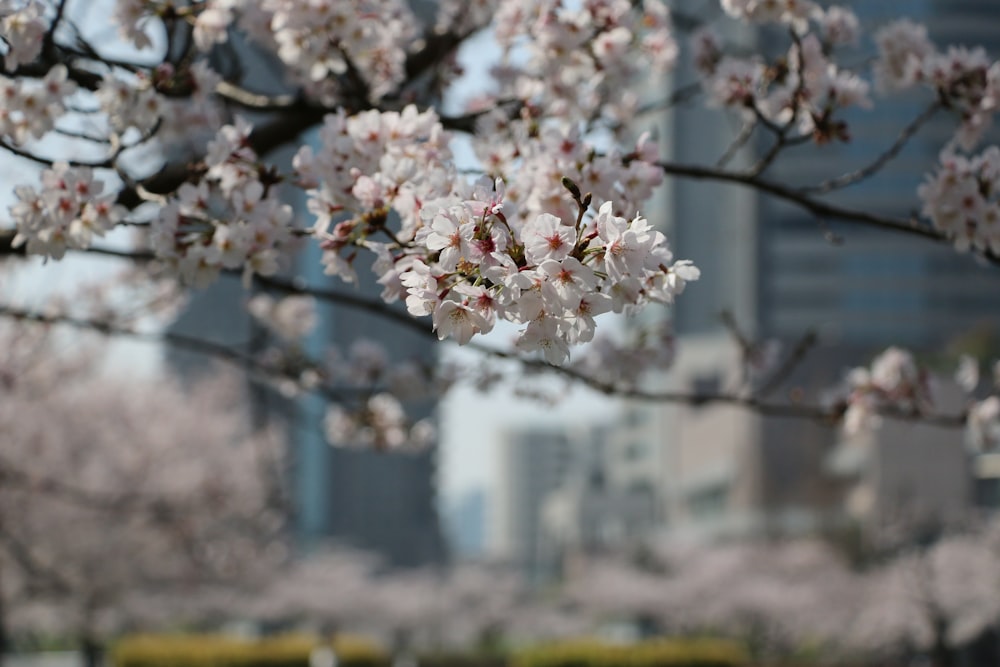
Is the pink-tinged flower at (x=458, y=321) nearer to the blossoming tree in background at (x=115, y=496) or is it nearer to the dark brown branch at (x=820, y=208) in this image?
the dark brown branch at (x=820, y=208)

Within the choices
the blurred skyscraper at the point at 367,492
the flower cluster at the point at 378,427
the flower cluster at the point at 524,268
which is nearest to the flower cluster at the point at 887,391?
the flower cluster at the point at 524,268

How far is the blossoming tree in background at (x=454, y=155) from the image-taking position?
2660 millimetres

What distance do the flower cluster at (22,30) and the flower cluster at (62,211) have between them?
478 millimetres

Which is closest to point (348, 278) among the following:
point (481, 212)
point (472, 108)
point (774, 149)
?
point (481, 212)

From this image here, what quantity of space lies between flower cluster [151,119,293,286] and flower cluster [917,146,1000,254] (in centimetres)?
231

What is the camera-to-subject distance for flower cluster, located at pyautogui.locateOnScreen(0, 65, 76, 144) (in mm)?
3998

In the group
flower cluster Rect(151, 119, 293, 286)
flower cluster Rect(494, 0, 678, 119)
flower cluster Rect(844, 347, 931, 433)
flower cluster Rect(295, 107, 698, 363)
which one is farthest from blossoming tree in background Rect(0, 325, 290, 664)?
flower cluster Rect(295, 107, 698, 363)

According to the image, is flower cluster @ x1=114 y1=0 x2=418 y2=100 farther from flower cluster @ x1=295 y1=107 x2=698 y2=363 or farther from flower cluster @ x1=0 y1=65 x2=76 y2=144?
flower cluster @ x1=295 y1=107 x2=698 y2=363

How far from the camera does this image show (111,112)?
4160 mm

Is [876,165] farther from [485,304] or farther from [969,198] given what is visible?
[485,304]

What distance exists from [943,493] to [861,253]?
29.2 meters

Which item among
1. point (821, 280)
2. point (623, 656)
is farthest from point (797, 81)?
point (821, 280)

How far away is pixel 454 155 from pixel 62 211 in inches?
47.6

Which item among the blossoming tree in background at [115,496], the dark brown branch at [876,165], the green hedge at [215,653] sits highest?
the dark brown branch at [876,165]
